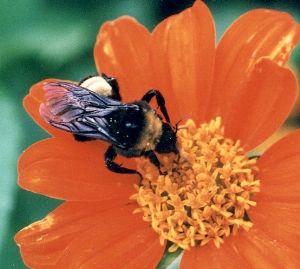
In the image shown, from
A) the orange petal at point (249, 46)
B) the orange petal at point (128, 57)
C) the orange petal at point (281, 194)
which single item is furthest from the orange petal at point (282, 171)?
the orange petal at point (128, 57)

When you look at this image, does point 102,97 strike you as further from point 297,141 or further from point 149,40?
point 297,141

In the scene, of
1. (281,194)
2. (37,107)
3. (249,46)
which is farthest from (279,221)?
(37,107)

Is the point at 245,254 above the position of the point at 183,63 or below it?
below

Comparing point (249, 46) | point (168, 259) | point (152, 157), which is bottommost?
point (168, 259)

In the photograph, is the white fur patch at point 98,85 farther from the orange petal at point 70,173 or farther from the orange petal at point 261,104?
the orange petal at point 261,104

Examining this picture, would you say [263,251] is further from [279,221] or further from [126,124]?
[126,124]

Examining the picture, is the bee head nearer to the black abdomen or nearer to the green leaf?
the black abdomen

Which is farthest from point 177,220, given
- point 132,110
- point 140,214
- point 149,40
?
point 149,40

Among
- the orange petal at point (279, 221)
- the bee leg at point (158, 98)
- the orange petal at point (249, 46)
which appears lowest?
the orange petal at point (279, 221)
